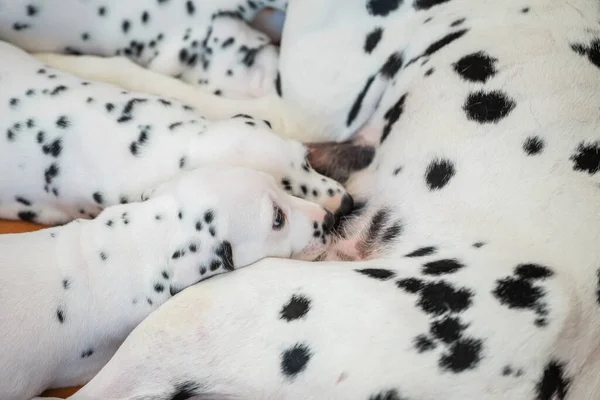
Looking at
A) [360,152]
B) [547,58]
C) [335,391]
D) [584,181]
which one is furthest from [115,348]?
[547,58]

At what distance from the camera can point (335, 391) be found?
119 centimetres

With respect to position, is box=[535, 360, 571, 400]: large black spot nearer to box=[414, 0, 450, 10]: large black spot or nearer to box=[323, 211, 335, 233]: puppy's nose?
box=[323, 211, 335, 233]: puppy's nose

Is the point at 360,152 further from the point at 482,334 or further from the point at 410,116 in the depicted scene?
the point at 482,334

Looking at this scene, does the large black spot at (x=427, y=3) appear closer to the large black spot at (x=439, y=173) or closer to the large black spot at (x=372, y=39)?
the large black spot at (x=372, y=39)

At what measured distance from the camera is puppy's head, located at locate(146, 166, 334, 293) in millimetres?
1459

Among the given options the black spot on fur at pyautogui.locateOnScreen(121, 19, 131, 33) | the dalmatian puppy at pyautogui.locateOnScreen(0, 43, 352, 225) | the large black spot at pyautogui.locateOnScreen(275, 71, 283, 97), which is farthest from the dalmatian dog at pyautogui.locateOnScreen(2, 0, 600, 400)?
the black spot on fur at pyautogui.locateOnScreen(121, 19, 131, 33)

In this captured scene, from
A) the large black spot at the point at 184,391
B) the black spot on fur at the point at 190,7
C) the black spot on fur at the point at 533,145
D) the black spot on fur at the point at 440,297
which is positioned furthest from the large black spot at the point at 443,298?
the black spot on fur at the point at 190,7

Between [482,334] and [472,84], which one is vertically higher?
[472,84]

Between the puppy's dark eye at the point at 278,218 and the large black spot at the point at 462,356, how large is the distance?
0.53m

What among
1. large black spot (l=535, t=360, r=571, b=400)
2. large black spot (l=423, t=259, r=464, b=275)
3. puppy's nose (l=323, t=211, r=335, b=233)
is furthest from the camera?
puppy's nose (l=323, t=211, r=335, b=233)

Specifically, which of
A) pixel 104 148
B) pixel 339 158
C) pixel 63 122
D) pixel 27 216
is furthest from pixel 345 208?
pixel 27 216

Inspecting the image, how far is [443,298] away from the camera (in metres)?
1.24

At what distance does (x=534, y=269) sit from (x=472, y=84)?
0.51 m

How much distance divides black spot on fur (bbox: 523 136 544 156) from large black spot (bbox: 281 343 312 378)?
65cm
